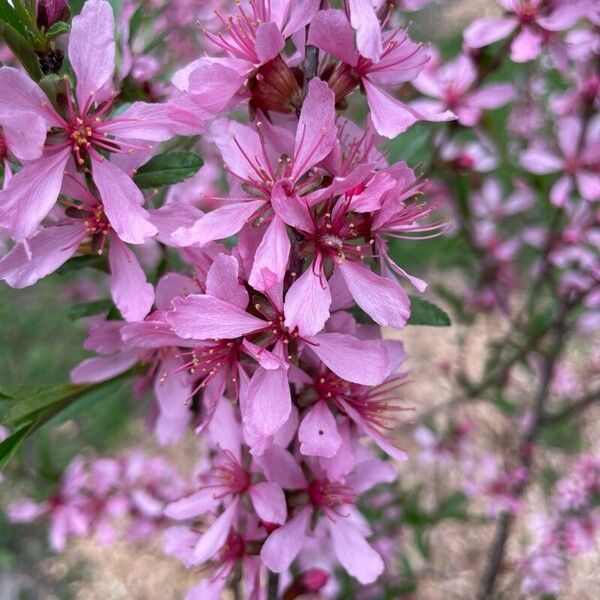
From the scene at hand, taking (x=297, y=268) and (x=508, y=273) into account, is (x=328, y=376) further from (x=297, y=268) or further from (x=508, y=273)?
(x=508, y=273)

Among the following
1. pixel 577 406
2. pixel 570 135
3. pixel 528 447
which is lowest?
pixel 528 447

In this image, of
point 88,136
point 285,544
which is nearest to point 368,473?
point 285,544

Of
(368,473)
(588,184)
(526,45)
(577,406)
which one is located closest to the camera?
(368,473)

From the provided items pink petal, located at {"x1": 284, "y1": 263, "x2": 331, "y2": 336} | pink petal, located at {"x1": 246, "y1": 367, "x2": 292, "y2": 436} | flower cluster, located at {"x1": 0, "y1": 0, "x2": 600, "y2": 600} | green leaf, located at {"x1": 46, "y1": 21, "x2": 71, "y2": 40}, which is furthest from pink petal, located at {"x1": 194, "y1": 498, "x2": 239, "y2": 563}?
green leaf, located at {"x1": 46, "y1": 21, "x2": 71, "y2": 40}

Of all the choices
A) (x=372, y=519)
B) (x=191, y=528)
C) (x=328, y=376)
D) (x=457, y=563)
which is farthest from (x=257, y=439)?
(x=457, y=563)

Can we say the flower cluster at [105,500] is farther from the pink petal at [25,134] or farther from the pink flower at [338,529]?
the pink petal at [25,134]

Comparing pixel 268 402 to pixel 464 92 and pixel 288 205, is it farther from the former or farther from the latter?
pixel 464 92

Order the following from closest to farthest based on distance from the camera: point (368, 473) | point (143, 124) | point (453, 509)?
point (143, 124) < point (368, 473) < point (453, 509)

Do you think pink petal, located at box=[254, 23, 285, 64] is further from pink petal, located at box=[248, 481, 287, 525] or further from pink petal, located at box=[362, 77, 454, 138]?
pink petal, located at box=[248, 481, 287, 525]
